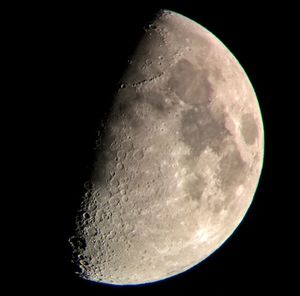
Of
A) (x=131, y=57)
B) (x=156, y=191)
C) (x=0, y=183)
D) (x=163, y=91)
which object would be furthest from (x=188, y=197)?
(x=0, y=183)

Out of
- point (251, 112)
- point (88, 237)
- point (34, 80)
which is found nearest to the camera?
point (34, 80)

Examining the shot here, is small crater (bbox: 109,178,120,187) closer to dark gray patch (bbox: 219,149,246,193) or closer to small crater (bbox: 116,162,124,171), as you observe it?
small crater (bbox: 116,162,124,171)

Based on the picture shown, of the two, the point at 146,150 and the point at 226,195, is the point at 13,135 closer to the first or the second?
the point at 146,150

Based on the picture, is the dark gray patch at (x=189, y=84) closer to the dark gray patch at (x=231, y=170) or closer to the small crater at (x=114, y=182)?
the dark gray patch at (x=231, y=170)

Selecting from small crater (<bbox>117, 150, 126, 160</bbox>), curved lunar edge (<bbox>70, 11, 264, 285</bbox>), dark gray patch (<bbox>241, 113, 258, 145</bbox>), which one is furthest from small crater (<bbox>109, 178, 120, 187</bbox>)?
dark gray patch (<bbox>241, 113, 258, 145</bbox>)

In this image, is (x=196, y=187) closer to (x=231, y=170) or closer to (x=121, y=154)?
(x=231, y=170)

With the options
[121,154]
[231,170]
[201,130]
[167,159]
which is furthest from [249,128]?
[121,154]
